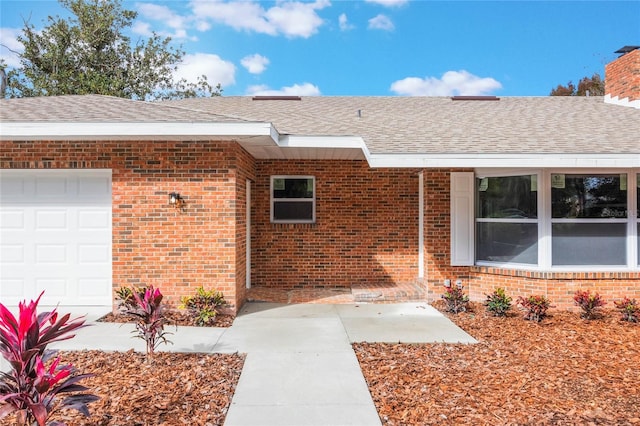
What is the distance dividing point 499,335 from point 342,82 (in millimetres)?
20629

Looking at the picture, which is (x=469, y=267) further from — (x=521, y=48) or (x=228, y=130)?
(x=521, y=48)

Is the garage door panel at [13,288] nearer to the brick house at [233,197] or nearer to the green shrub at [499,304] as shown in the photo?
the brick house at [233,197]

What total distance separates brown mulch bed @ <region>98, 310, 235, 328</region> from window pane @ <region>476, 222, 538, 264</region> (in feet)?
16.4

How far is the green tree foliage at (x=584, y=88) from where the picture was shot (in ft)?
89.4

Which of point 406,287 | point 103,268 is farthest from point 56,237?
point 406,287

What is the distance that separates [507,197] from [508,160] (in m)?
1.15

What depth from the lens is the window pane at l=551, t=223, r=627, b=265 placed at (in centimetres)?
698

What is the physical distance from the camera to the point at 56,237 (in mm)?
6703

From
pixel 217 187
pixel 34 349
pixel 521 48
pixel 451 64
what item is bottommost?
pixel 34 349

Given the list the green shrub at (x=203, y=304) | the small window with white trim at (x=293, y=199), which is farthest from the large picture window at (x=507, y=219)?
the green shrub at (x=203, y=304)

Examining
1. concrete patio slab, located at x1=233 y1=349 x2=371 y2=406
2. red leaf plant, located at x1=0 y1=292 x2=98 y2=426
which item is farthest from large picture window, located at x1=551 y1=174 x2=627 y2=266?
red leaf plant, located at x1=0 y1=292 x2=98 y2=426

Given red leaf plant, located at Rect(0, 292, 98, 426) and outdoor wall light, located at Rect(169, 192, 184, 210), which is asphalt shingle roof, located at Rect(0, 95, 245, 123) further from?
red leaf plant, located at Rect(0, 292, 98, 426)

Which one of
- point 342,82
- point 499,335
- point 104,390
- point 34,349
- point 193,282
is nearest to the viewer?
point 34,349

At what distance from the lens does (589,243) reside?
6996 mm
